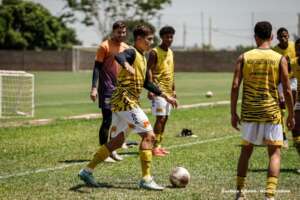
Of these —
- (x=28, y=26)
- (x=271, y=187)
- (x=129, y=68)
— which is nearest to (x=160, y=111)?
(x=129, y=68)

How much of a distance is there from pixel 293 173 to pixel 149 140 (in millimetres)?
2560

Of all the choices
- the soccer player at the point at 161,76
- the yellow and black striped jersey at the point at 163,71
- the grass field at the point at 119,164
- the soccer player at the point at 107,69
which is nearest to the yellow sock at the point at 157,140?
the soccer player at the point at 161,76

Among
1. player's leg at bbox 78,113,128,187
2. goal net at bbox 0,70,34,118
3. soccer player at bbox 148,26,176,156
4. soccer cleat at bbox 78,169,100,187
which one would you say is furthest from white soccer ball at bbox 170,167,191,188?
goal net at bbox 0,70,34,118

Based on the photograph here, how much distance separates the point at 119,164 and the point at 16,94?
1081cm

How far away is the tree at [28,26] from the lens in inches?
3147

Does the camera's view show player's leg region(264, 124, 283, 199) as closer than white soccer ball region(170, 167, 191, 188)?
Yes

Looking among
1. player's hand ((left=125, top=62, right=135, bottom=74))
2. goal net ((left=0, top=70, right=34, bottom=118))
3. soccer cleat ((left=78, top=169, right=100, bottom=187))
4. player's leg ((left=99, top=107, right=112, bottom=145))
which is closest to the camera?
player's hand ((left=125, top=62, right=135, bottom=74))

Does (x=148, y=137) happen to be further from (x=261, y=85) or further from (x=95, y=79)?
(x=95, y=79)

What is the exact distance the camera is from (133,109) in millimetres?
10070

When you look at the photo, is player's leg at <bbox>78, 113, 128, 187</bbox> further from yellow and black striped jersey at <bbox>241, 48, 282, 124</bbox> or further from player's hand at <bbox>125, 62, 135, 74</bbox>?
yellow and black striped jersey at <bbox>241, 48, 282, 124</bbox>

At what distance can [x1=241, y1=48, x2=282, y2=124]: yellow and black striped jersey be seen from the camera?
28.7ft

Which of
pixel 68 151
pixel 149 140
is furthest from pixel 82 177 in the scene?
pixel 68 151

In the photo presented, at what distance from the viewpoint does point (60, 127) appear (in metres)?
17.8

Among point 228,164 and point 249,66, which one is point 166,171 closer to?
point 228,164
